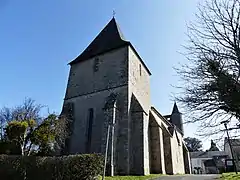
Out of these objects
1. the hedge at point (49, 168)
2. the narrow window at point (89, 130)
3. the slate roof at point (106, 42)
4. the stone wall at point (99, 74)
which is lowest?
the hedge at point (49, 168)

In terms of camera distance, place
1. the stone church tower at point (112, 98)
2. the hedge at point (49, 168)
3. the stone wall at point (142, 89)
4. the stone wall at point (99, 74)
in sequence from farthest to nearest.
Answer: the stone wall at point (99, 74) → the stone wall at point (142, 89) → the stone church tower at point (112, 98) → the hedge at point (49, 168)

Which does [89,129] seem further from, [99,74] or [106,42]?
[106,42]

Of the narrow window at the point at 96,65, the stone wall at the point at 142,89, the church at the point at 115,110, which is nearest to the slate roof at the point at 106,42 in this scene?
the church at the point at 115,110

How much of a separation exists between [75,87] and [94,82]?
2524 mm

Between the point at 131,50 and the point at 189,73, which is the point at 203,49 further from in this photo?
the point at 131,50

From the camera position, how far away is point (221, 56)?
27.0 ft

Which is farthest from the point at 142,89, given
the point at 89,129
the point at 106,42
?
the point at 89,129

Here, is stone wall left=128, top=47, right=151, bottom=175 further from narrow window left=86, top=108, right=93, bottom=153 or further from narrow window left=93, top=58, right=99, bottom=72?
narrow window left=86, top=108, right=93, bottom=153

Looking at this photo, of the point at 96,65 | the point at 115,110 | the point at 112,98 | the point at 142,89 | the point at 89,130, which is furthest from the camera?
the point at 142,89

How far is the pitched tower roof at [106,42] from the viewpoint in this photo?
23308mm

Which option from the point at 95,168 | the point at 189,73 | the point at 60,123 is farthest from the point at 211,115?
the point at 60,123

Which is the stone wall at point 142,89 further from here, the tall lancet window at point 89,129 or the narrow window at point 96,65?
the tall lancet window at point 89,129

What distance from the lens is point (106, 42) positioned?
24.7 meters

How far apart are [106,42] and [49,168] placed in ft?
51.3
